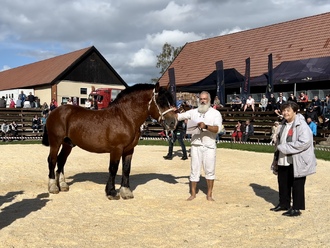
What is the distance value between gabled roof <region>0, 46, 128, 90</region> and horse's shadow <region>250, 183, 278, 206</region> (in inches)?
1438

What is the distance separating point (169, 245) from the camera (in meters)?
4.82

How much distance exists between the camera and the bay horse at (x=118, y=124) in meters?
7.41

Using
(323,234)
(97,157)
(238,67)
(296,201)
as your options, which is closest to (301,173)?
(296,201)

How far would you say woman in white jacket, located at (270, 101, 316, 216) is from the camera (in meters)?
6.04

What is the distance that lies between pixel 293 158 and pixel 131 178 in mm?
4854

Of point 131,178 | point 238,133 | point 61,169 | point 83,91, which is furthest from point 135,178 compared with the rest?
point 83,91

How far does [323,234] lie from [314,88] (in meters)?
21.4

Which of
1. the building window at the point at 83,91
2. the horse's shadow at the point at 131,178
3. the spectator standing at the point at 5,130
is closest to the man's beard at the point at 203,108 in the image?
the horse's shadow at the point at 131,178

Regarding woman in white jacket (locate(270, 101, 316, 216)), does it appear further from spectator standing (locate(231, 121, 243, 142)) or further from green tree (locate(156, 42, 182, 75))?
green tree (locate(156, 42, 182, 75))

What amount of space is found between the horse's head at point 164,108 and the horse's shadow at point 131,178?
2.22 meters

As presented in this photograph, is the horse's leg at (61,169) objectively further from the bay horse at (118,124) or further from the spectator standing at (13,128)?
the spectator standing at (13,128)

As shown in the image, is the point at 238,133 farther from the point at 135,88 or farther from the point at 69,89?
the point at 69,89

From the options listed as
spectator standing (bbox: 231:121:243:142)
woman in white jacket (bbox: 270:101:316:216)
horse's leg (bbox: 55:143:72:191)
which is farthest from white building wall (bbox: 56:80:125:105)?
woman in white jacket (bbox: 270:101:316:216)

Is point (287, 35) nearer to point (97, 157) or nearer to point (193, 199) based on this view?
point (97, 157)
